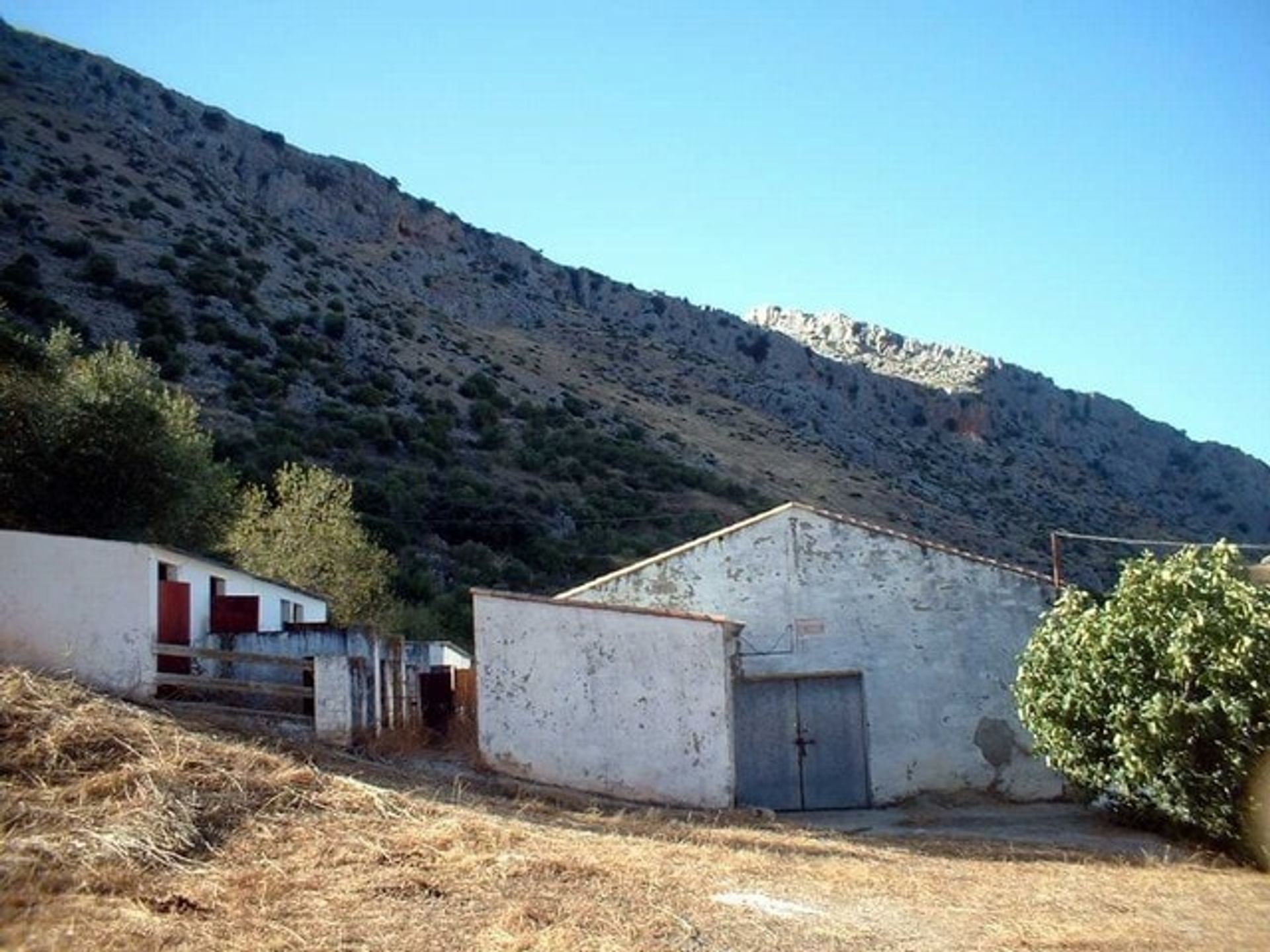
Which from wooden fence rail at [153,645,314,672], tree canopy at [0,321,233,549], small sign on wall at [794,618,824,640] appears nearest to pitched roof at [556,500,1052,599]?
small sign on wall at [794,618,824,640]

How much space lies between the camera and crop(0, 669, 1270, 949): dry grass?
8.34 meters

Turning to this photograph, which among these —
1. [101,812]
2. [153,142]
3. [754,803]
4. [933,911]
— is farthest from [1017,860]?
[153,142]

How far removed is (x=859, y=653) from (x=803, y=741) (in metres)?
1.77

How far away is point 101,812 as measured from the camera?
10211 millimetres

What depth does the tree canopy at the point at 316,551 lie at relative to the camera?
109ft

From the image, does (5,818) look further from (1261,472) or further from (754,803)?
(1261,472)

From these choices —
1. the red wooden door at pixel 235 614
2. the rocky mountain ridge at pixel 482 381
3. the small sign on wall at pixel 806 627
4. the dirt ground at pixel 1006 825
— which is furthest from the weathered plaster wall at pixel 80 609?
the rocky mountain ridge at pixel 482 381

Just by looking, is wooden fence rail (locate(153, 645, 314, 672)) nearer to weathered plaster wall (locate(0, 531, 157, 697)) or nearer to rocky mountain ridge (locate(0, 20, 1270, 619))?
weathered plaster wall (locate(0, 531, 157, 697))

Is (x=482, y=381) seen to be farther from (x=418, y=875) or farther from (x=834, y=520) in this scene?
(x=418, y=875)

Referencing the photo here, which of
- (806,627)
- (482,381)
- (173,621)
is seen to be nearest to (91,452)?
(173,621)

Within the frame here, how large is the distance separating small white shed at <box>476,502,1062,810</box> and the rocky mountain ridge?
18215 millimetres

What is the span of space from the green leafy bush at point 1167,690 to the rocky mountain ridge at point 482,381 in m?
24.0

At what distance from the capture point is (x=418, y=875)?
392 inches

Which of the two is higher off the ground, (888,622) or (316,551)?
(316,551)
